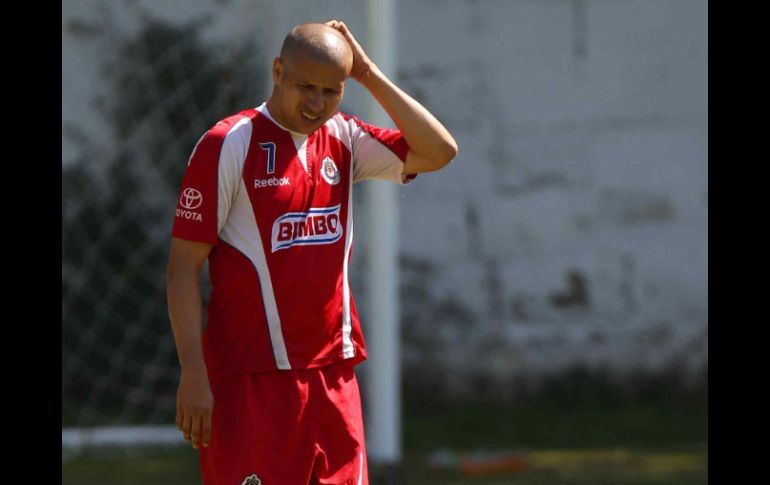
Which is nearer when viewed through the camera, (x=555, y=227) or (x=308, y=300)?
(x=308, y=300)

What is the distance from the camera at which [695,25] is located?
7820mm

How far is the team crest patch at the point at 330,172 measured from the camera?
346 cm

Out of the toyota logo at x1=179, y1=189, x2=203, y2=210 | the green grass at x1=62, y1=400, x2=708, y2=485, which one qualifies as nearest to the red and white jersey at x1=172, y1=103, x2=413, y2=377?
the toyota logo at x1=179, y1=189, x2=203, y2=210

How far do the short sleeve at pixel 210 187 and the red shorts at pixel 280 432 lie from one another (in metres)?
0.41

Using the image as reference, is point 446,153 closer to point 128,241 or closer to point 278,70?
point 278,70

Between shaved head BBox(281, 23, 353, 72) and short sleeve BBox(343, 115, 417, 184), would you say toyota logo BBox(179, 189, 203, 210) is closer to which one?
shaved head BBox(281, 23, 353, 72)

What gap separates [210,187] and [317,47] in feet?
1.47

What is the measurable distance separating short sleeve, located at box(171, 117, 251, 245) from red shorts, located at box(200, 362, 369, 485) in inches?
16.0

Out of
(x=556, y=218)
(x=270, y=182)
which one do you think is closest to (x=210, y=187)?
(x=270, y=182)

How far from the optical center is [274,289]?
334 centimetres

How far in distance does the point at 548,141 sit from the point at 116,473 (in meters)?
3.28
